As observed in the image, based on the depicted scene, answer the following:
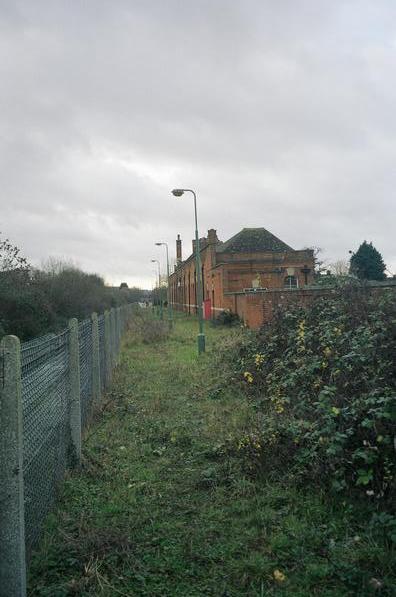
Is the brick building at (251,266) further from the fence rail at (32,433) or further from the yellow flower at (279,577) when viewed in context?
the yellow flower at (279,577)

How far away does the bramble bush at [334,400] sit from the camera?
13.6 feet

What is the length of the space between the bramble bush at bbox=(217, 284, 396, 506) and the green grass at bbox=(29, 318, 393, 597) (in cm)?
26

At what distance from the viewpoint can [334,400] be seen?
202 inches

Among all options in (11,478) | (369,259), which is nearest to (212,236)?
(369,259)

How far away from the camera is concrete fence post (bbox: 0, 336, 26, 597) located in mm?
2793

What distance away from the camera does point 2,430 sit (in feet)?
9.42

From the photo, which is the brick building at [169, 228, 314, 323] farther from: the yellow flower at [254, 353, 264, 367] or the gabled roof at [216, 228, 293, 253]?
the yellow flower at [254, 353, 264, 367]

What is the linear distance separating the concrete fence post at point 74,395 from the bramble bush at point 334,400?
6.00 feet

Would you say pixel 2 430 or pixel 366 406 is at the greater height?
pixel 2 430

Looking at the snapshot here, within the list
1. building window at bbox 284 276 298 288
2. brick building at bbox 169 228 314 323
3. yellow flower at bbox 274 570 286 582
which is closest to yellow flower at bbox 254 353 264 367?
yellow flower at bbox 274 570 286 582

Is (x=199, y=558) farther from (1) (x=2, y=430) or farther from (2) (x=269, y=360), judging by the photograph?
(2) (x=269, y=360)

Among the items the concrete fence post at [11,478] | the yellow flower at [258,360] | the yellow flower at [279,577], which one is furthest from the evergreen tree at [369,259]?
the concrete fence post at [11,478]

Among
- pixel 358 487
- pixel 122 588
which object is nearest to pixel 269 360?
pixel 358 487

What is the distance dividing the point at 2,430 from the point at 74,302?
23569 millimetres
